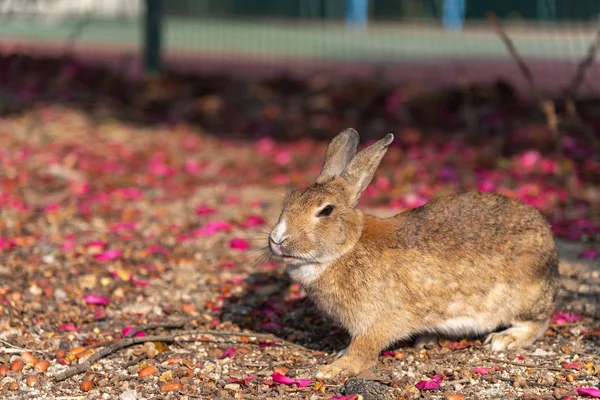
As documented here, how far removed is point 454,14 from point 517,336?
34.4ft

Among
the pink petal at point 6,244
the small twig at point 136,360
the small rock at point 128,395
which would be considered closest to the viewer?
the small rock at point 128,395

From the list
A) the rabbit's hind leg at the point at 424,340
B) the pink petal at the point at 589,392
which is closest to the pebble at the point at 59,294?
the rabbit's hind leg at the point at 424,340

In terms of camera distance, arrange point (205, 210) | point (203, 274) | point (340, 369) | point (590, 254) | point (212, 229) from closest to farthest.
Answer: point (340, 369) → point (203, 274) → point (590, 254) → point (212, 229) → point (205, 210)

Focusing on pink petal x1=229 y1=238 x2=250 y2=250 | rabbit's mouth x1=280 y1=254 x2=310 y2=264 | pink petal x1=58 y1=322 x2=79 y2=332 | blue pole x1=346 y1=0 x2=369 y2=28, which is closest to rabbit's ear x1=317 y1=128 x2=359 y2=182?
rabbit's mouth x1=280 y1=254 x2=310 y2=264

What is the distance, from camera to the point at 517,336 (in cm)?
542

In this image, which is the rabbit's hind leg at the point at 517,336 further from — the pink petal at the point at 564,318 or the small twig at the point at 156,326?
the small twig at the point at 156,326

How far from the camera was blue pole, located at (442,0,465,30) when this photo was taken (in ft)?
49.1

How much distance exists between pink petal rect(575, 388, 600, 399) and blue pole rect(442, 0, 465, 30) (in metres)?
10.8

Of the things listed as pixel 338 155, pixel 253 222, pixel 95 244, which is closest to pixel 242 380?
pixel 338 155

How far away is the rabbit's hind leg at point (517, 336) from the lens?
5406 mm

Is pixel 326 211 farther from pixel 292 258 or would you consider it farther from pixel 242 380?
pixel 242 380

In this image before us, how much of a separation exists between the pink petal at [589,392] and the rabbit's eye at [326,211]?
5.27 feet

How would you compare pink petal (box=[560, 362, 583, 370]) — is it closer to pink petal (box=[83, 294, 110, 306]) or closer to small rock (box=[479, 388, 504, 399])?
small rock (box=[479, 388, 504, 399])

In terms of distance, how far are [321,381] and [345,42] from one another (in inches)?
515
